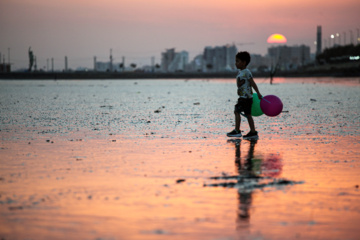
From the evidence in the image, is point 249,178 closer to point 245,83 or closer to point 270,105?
point 245,83

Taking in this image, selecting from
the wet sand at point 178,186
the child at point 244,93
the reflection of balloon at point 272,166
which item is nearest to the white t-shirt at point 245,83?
the child at point 244,93

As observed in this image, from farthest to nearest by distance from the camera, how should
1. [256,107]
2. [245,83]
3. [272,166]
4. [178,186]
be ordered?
[256,107] → [245,83] → [272,166] → [178,186]

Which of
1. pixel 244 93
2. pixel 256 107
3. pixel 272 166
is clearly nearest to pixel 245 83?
pixel 244 93

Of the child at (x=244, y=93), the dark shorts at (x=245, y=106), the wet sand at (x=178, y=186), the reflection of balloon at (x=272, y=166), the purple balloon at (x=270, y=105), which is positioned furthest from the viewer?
the purple balloon at (x=270, y=105)

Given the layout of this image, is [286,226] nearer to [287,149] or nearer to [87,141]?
[287,149]

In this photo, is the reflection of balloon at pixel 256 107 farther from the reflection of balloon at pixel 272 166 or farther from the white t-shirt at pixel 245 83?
the reflection of balloon at pixel 272 166

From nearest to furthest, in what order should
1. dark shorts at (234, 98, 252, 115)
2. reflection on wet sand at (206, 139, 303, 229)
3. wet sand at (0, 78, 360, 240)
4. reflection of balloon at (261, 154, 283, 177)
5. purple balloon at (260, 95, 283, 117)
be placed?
wet sand at (0, 78, 360, 240) → reflection on wet sand at (206, 139, 303, 229) → reflection of balloon at (261, 154, 283, 177) → dark shorts at (234, 98, 252, 115) → purple balloon at (260, 95, 283, 117)

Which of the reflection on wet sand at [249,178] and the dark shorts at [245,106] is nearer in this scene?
the reflection on wet sand at [249,178]

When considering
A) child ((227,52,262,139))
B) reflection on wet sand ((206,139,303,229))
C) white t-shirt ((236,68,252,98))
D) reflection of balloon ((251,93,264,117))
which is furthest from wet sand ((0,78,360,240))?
white t-shirt ((236,68,252,98))

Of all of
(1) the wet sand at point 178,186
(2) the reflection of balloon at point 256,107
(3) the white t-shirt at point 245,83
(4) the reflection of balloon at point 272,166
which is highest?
(3) the white t-shirt at point 245,83

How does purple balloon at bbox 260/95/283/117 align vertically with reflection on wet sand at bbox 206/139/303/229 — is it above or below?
above

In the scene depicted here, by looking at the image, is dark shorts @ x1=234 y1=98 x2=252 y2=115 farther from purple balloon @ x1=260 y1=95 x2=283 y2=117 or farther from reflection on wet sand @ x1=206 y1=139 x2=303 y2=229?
reflection on wet sand @ x1=206 y1=139 x2=303 y2=229

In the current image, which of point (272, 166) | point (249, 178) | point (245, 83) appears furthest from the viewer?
point (245, 83)

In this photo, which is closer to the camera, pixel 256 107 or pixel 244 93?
pixel 244 93
